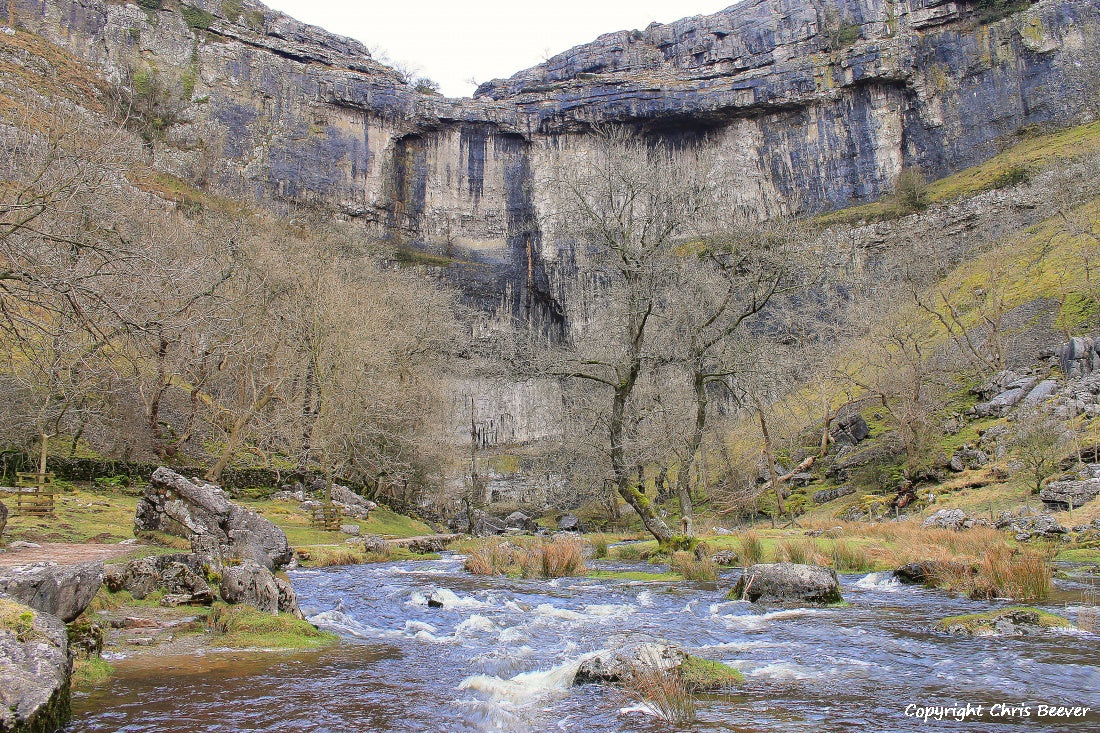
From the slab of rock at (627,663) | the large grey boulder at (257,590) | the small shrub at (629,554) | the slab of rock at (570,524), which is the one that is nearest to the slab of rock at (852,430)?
the slab of rock at (570,524)

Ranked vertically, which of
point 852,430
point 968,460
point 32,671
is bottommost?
point 32,671

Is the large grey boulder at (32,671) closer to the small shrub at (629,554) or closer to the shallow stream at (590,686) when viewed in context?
the shallow stream at (590,686)

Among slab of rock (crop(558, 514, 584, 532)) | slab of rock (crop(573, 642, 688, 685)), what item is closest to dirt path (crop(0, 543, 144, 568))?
slab of rock (crop(573, 642, 688, 685))

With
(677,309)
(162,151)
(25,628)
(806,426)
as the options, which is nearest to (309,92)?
(162,151)

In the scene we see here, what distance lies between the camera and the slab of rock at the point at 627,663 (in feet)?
20.9

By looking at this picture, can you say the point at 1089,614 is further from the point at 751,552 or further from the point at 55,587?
the point at 55,587

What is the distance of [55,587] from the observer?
6.34 meters

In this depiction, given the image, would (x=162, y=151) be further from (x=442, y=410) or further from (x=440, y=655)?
(x=440, y=655)

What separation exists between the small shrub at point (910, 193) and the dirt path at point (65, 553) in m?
68.3

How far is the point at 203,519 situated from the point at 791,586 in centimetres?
1231

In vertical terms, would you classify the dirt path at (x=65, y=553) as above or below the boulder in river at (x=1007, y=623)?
below

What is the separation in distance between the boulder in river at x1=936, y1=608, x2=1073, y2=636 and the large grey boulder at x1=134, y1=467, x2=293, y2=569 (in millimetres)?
12503

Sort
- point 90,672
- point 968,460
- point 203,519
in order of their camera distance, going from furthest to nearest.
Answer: point 968,460, point 203,519, point 90,672

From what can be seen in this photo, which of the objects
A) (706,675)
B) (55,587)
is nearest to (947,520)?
(706,675)
